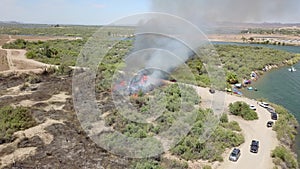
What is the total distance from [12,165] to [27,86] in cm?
2428

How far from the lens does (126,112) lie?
3409cm

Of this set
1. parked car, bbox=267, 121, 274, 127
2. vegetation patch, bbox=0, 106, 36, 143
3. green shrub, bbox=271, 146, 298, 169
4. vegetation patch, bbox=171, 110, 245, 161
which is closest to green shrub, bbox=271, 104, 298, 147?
parked car, bbox=267, 121, 274, 127

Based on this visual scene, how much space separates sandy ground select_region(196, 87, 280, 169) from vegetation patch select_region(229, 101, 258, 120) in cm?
69

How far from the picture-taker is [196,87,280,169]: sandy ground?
24.0 metres

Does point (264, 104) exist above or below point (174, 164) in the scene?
above

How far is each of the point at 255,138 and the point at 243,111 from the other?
6.46 metres

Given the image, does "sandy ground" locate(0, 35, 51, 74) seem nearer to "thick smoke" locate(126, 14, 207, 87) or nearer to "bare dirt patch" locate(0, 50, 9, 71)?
"bare dirt patch" locate(0, 50, 9, 71)

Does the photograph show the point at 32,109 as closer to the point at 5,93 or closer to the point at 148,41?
the point at 5,93

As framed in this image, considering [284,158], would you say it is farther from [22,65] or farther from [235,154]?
[22,65]

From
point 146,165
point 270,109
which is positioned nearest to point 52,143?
point 146,165

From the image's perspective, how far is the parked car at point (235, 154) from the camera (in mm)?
24672

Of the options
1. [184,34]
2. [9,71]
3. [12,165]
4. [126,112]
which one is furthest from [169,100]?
[9,71]

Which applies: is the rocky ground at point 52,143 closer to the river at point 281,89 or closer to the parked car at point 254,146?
the parked car at point 254,146

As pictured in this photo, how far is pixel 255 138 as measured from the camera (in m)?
29.2
